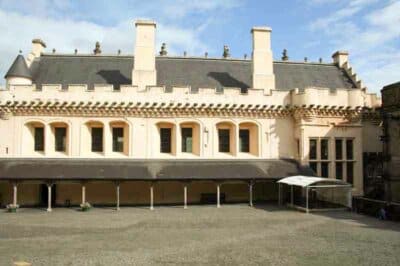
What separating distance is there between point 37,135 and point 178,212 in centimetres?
1071

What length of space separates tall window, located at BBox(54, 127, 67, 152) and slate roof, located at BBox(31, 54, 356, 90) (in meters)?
3.54

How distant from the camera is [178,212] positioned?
19516 millimetres

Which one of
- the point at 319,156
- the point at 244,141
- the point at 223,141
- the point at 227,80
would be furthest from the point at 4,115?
the point at 319,156

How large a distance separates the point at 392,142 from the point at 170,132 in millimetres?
12948

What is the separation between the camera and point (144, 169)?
21.6 metres

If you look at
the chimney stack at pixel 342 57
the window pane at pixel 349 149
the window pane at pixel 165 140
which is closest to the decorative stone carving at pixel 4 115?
the window pane at pixel 165 140

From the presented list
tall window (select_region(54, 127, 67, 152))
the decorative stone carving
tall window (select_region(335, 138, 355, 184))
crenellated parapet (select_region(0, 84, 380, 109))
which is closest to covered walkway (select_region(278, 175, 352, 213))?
tall window (select_region(335, 138, 355, 184))

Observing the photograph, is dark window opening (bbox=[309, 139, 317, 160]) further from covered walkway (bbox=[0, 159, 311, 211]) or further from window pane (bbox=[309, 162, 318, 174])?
covered walkway (bbox=[0, 159, 311, 211])

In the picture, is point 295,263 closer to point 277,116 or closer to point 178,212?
point 178,212

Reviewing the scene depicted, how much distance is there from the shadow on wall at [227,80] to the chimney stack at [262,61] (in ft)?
4.57

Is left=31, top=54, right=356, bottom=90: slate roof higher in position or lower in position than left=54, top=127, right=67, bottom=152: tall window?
higher

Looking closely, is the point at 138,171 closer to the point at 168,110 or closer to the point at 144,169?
Answer: the point at 144,169

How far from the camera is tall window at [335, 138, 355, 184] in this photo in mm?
23922

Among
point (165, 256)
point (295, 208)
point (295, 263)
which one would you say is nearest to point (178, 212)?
point (295, 208)
